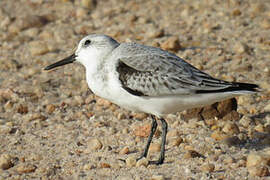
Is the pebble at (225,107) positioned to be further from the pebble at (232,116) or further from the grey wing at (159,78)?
the grey wing at (159,78)

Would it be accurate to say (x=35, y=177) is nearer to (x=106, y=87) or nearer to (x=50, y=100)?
(x=106, y=87)

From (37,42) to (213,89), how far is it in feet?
17.2

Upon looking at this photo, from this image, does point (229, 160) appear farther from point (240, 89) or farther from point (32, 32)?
point (32, 32)

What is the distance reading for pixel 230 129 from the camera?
751 cm

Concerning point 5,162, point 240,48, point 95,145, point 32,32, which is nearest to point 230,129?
point 95,145

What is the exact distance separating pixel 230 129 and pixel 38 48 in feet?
15.8

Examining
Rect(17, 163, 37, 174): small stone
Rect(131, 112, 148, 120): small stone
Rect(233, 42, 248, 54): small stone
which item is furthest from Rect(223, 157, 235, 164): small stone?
Rect(233, 42, 248, 54): small stone

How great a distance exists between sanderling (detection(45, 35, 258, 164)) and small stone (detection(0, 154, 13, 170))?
4.76 feet

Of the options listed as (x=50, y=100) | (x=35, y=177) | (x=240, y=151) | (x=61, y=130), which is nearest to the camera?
(x=35, y=177)

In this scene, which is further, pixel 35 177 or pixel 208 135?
pixel 208 135

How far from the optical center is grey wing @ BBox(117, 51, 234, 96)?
6.69m

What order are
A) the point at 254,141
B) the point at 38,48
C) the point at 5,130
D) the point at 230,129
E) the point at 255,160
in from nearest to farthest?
the point at 255,160, the point at 254,141, the point at 230,129, the point at 5,130, the point at 38,48

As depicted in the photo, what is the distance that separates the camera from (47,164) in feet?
22.5

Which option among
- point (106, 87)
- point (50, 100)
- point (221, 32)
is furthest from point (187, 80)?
point (221, 32)
